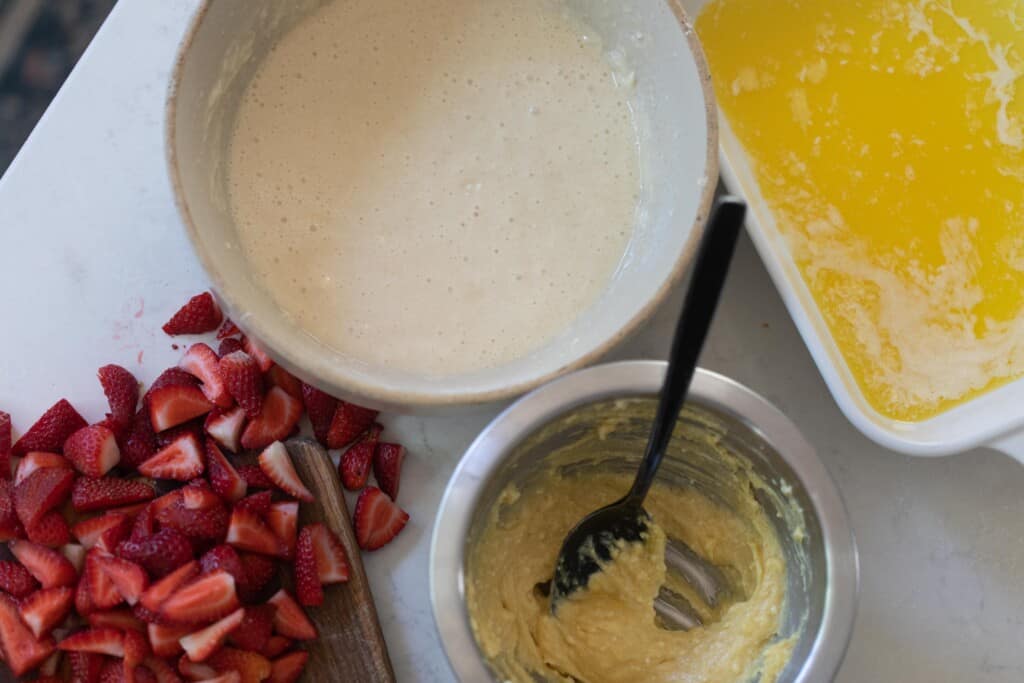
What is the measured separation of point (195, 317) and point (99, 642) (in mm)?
396

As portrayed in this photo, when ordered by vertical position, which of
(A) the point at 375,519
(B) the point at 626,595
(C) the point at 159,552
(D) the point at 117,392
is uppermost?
(D) the point at 117,392

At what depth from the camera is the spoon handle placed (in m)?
0.83

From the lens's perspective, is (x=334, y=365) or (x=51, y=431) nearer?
(x=334, y=365)

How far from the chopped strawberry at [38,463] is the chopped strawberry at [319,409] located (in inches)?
11.6

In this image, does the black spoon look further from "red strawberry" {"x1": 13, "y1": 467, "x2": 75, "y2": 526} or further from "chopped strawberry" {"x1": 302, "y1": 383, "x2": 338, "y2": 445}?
"red strawberry" {"x1": 13, "y1": 467, "x2": 75, "y2": 526}

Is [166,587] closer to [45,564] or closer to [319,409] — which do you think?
[45,564]

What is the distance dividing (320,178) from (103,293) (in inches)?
13.8

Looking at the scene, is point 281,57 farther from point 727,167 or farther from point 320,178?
point 727,167

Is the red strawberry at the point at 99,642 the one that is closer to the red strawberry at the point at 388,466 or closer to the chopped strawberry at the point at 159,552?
the chopped strawberry at the point at 159,552

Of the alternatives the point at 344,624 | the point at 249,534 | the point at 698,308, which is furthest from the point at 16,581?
the point at 698,308

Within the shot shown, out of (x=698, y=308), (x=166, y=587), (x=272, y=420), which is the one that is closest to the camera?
(x=698, y=308)

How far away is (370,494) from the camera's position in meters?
1.20

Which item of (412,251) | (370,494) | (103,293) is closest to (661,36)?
(412,251)

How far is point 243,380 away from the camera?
1.20 meters
